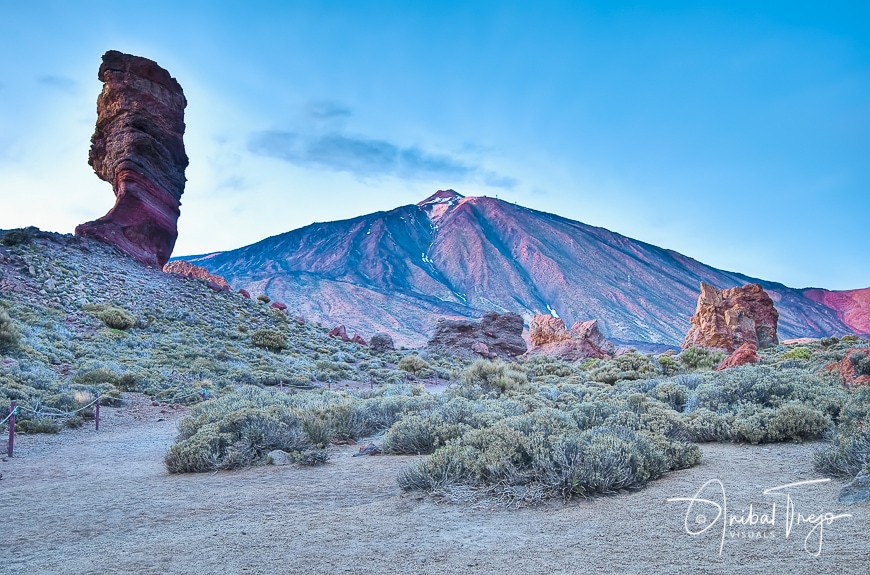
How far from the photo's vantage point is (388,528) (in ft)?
14.5

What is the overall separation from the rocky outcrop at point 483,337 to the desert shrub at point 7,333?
21470 millimetres

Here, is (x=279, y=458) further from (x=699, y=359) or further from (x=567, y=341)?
(x=567, y=341)

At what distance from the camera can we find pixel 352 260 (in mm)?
136500

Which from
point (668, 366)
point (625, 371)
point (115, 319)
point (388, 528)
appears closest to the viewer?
point (388, 528)

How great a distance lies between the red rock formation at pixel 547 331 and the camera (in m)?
37.9

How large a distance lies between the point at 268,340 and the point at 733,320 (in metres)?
23.5

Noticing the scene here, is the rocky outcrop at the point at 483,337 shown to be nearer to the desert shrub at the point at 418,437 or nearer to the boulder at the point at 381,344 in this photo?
→ the boulder at the point at 381,344

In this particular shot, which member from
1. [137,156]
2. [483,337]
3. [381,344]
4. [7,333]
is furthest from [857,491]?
[137,156]

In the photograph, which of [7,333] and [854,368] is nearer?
[854,368]

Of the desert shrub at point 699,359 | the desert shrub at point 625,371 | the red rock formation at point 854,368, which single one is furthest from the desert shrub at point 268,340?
the red rock formation at point 854,368

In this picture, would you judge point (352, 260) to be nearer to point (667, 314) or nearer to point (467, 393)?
point (667, 314)

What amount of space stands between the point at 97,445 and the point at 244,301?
23310 millimetres

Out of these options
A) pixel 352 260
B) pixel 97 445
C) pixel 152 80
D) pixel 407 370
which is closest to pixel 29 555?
pixel 97 445

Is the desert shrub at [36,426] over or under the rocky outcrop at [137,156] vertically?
under
